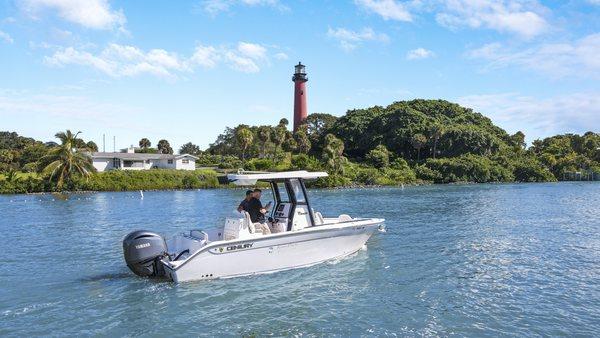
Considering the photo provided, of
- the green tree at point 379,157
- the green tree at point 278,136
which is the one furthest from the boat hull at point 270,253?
the green tree at point 278,136

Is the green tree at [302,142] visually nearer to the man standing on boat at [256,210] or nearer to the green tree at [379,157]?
the green tree at [379,157]

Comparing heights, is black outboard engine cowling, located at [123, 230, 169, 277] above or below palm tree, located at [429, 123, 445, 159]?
below

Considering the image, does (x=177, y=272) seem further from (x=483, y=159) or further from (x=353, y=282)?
(x=483, y=159)

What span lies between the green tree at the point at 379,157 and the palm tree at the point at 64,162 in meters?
51.3

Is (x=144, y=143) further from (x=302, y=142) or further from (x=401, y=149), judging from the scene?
(x=401, y=149)

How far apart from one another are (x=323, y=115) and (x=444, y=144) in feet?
102

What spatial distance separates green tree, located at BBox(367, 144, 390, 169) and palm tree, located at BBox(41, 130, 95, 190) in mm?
51275

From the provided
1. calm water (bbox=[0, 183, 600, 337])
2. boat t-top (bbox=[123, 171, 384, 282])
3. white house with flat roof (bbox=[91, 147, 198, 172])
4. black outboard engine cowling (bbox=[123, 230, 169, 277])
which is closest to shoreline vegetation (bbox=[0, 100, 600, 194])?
white house with flat roof (bbox=[91, 147, 198, 172])

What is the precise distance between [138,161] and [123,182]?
43.8 ft

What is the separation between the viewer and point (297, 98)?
116438 millimetres

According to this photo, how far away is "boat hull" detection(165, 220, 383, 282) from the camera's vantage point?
1438 centimetres

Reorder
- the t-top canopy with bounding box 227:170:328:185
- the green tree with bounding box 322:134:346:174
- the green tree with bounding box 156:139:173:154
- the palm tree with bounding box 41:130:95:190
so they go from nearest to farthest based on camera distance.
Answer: the t-top canopy with bounding box 227:170:328:185 < the palm tree with bounding box 41:130:95:190 < the green tree with bounding box 322:134:346:174 < the green tree with bounding box 156:139:173:154

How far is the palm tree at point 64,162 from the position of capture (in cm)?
6931

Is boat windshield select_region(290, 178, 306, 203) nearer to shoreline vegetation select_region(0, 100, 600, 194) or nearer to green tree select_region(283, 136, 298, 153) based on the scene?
shoreline vegetation select_region(0, 100, 600, 194)
